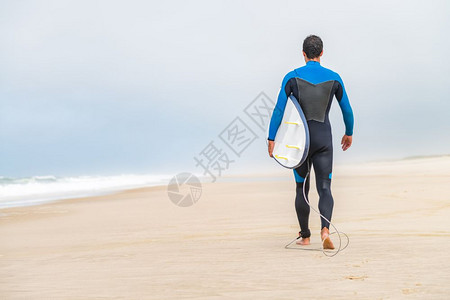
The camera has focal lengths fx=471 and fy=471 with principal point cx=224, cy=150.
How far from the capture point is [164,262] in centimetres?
406

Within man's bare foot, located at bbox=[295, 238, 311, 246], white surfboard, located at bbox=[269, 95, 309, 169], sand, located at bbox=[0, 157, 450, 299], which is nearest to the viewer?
sand, located at bbox=[0, 157, 450, 299]

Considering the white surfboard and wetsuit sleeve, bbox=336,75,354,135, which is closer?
the white surfboard

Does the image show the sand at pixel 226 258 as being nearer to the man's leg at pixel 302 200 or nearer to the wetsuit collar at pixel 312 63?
the man's leg at pixel 302 200

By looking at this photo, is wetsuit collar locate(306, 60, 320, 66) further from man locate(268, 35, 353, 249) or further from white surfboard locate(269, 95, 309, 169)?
white surfboard locate(269, 95, 309, 169)

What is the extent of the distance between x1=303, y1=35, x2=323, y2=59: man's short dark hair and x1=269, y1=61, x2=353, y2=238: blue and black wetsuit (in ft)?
0.33

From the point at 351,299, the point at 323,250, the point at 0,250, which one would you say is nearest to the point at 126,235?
the point at 0,250

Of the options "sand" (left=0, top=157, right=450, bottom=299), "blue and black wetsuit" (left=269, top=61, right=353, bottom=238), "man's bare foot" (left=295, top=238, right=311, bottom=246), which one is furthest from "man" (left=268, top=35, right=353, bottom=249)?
"sand" (left=0, top=157, right=450, bottom=299)

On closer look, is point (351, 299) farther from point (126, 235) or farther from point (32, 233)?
point (32, 233)

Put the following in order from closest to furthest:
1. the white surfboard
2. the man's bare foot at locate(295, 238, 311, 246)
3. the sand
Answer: the sand, the white surfboard, the man's bare foot at locate(295, 238, 311, 246)

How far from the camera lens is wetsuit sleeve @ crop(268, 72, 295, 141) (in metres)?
4.54

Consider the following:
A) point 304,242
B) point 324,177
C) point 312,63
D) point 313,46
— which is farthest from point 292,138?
point 304,242

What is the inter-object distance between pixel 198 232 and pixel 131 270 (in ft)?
7.07

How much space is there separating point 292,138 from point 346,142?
0.63 metres

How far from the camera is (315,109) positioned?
14.9 feet
